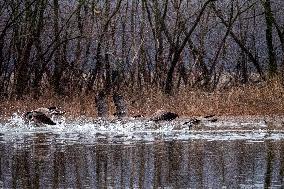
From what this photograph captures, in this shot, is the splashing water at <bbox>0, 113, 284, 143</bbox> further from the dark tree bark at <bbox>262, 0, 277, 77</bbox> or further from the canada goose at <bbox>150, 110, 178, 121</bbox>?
the dark tree bark at <bbox>262, 0, 277, 77</bbox>

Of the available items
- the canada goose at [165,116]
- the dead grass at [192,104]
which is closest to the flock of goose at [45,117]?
the canada goose at [165,116]

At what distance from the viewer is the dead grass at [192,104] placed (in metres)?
15.7

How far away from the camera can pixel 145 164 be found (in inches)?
274

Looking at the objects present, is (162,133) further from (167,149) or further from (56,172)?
(56,172)

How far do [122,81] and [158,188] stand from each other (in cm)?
1575

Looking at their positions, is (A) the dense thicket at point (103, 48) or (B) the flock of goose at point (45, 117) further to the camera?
(A) the dense thicket at point (103, 48)

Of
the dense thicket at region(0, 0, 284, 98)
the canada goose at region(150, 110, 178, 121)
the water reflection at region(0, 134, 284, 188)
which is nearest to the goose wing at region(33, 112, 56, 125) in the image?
the canada goose at region(150, 110, 178, 121)

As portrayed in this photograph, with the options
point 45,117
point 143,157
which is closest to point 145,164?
point 143,157

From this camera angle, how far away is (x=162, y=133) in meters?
10.7

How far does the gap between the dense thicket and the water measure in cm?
870

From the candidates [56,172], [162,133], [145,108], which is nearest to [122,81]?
[145,108]

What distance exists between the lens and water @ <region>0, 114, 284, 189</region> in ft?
19.1

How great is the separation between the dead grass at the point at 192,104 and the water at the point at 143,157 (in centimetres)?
359

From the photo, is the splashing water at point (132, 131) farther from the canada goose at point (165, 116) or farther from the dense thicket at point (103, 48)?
the dense thicket at point (103, 48)
